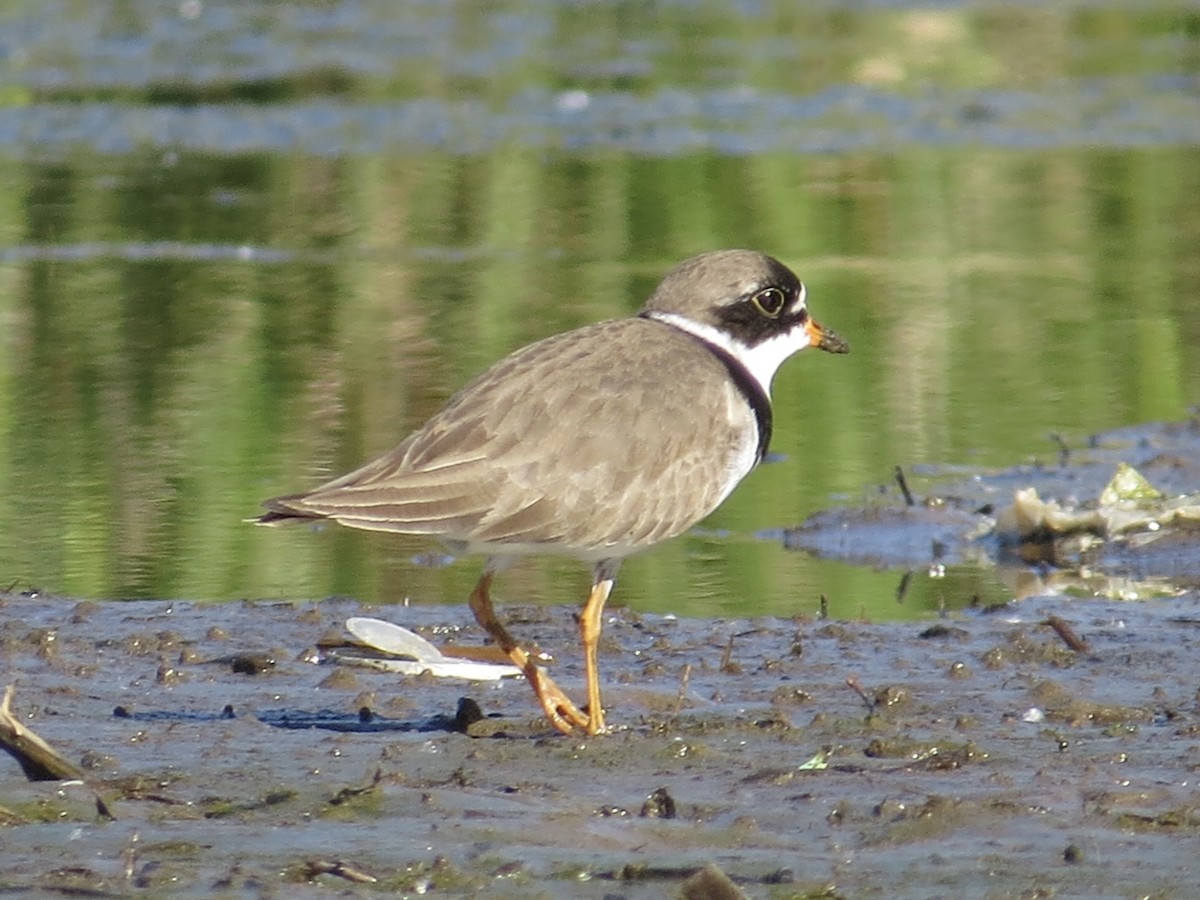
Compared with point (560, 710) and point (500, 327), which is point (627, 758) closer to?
point (560, 710)

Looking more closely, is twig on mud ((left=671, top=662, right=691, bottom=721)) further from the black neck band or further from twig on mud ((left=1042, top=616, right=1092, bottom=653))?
twig on mud ((left=1042, top=616, right=1092, bottom=653))

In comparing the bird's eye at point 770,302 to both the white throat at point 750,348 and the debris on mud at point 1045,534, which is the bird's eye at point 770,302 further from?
the debris on mud at point 1045,534

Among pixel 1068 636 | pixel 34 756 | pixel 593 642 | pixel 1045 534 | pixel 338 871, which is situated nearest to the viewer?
pixel 338 871

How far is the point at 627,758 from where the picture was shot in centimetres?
498

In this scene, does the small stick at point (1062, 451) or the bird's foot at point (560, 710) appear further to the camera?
the small stick at point (1062, 451)

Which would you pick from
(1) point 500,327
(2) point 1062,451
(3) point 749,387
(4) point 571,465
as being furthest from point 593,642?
(1) point 500,327

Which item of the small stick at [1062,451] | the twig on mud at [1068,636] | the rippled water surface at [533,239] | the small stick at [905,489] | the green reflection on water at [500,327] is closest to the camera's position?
the twig on mud at [1068,636]

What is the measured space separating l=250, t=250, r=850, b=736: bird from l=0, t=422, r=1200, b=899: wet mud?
0.37 m

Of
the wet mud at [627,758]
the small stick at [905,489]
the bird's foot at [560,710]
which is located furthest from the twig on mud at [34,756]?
the small stick at [905,489]

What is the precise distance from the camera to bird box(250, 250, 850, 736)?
5332 millimetres

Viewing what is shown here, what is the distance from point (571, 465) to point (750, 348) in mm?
886

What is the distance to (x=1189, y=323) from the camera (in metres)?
10.2

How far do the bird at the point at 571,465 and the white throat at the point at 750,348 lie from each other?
0.54 ft

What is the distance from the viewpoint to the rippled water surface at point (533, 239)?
7.66 meters
